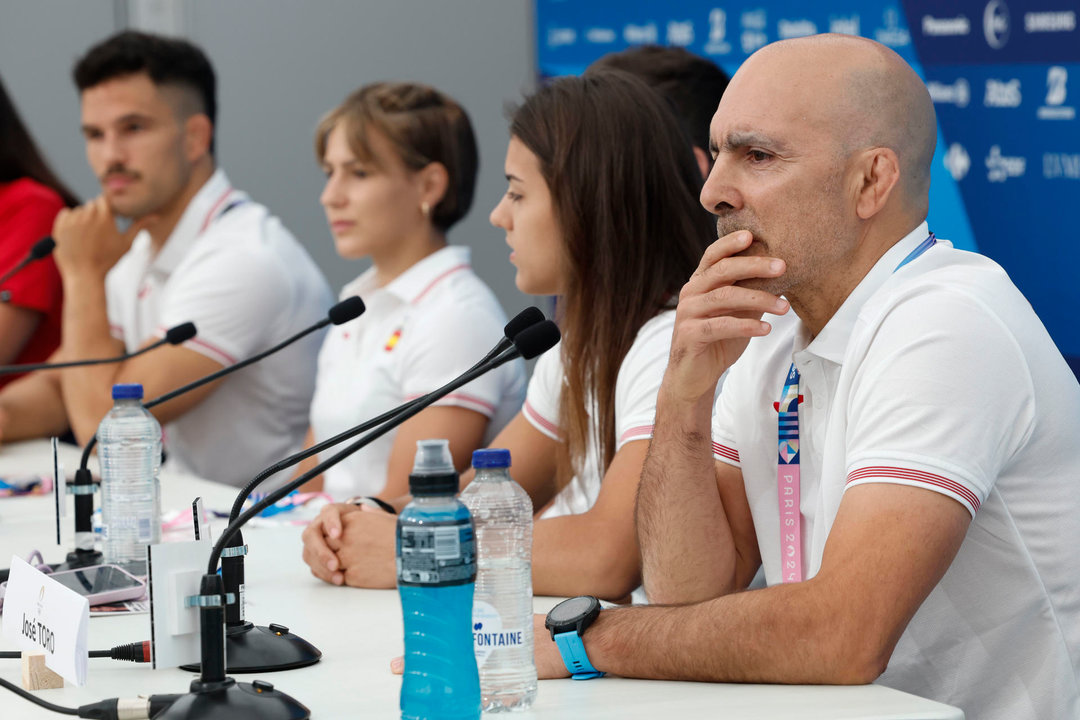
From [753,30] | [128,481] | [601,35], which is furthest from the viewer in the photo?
[601,35]

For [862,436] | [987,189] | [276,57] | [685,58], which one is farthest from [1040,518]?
[276,57]

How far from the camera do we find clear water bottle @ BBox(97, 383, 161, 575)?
5.84ft

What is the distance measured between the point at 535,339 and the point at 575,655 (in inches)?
12.3

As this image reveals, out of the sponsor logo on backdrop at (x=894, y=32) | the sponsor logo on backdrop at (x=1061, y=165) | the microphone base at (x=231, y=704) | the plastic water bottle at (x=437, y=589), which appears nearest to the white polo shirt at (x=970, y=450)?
the plastic water bottle at (x=437, y=589)

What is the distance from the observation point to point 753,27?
2.95 m

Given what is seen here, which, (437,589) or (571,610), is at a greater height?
(437,589)

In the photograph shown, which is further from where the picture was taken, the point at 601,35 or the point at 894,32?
the point at 601,35

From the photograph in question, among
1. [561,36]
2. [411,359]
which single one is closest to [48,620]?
[411,359]

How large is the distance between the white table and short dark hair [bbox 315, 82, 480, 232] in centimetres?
118

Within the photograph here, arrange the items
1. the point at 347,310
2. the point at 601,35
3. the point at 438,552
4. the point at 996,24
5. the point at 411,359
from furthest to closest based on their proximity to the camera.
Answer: the point at 601,35, the point at 411,359, the point at 996,24, the point at 347,310, the point at 438,552

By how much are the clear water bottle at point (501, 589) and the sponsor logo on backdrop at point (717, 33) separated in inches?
81.4

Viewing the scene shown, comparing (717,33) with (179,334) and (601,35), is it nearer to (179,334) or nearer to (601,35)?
(601,35)

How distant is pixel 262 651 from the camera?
4.23 ft

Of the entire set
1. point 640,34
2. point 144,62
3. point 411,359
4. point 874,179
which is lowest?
point 411,359
